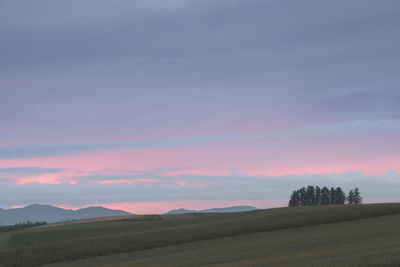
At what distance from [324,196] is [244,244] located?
141 meters

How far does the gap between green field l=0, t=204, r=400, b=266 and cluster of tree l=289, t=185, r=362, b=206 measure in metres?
100.0

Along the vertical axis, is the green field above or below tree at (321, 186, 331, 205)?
below

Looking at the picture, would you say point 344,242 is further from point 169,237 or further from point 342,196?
point 342,196

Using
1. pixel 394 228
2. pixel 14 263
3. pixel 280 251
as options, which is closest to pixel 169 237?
pixel 14 263

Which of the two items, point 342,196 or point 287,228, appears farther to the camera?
point 342,196

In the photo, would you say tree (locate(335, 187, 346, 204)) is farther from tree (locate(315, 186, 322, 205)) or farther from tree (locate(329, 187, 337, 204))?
tree (locate(315, 186, 322, 205))

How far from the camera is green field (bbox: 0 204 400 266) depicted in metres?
36.8

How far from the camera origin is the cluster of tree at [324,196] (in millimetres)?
184250

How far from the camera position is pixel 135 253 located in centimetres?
5853

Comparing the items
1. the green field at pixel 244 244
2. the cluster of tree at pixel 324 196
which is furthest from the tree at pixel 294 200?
the green field at pixel 244 244

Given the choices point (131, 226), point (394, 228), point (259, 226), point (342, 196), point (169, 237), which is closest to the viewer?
point (394, 228)

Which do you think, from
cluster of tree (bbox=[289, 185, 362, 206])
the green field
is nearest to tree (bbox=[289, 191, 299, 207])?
cluster of tree (bbox=[289, 185, 362, 206])

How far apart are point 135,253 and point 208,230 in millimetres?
17039

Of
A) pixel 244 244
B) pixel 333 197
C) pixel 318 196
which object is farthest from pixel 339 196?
pixel 244 244
